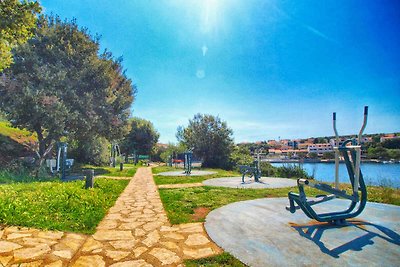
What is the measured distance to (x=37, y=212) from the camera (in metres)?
4.44

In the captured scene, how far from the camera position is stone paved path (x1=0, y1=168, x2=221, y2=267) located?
2.72 meters

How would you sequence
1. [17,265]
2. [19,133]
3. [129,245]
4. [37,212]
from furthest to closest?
[19,133] → [37,212] → [129,245] → [17,265]

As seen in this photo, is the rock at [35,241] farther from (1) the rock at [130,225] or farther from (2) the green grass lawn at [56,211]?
(1) the rock at [130,225]

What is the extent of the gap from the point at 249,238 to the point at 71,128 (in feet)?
45.7

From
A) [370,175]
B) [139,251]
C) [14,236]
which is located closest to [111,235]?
[139,251]

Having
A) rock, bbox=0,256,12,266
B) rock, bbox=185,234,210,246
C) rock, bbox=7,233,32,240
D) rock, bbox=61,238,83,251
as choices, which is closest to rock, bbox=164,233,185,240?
rock, bbox=185,234,210,246

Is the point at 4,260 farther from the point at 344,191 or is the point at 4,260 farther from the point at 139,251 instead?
the point at 344,191

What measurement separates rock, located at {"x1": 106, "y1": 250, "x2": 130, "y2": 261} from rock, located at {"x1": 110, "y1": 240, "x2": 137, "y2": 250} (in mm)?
141

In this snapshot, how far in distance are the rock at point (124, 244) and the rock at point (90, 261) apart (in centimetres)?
36

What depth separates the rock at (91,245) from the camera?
309 centimetres

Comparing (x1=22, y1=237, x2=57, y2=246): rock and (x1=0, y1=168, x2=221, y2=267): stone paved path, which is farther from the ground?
(x1=22, y1=237, x2=57, y2=246): rock

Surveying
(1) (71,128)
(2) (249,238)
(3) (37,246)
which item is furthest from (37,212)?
(1) (71,128)

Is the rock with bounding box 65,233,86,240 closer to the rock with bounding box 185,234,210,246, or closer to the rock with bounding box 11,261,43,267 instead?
the rock with bounding box 11,261,43,267

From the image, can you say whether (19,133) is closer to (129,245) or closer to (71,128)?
(71,128)
